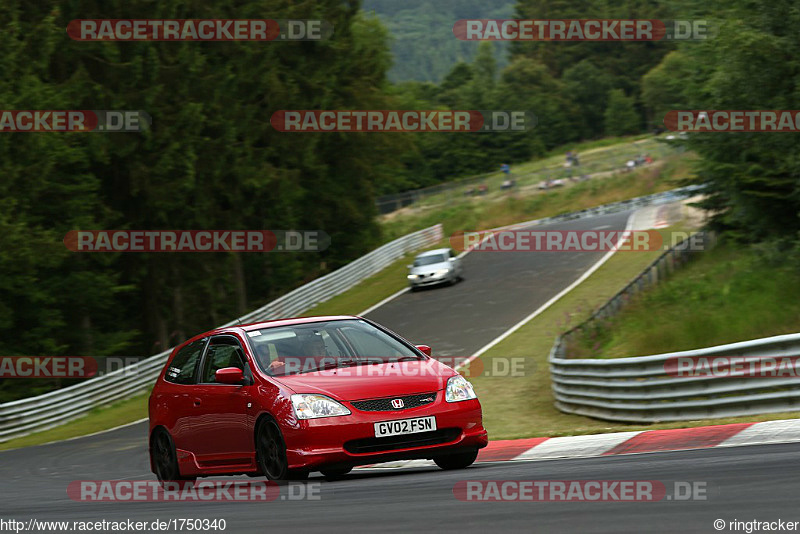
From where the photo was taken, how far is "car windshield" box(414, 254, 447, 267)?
40.7 metres

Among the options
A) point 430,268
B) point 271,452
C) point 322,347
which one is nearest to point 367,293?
point 430,268

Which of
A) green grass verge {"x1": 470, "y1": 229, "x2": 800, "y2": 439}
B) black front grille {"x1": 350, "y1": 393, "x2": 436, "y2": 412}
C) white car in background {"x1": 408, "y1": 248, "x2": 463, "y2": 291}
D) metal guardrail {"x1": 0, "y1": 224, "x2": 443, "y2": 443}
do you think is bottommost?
metal guardrail {"x1": 0, "y1": 224, "x2": 443, "y2": 443}

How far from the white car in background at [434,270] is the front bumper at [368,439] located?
30.5m

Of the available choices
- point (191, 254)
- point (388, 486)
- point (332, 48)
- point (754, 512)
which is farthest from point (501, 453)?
point (332, 48)

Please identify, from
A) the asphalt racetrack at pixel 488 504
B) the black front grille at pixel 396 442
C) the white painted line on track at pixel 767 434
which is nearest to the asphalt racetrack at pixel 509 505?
the asphalt racetrack at pixel 488 504

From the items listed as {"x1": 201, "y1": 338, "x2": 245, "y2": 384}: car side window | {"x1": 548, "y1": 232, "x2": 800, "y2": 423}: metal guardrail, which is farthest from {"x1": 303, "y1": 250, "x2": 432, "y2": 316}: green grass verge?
{"x1": 201, "y1": 338, "x2": 245, "y2": 384}: car side window

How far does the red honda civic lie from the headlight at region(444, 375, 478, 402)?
0.01 meters

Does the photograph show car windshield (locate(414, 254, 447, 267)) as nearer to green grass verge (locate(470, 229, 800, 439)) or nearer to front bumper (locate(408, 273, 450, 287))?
front bumper (locate(408, 273, 450, 287))

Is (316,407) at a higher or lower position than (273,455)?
higher

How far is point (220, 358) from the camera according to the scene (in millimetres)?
10406

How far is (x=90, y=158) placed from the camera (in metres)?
34.7

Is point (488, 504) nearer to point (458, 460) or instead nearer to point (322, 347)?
point (458, 460)

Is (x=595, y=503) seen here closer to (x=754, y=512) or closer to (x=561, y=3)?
(x=754, y=512)

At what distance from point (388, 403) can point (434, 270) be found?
30924mm
